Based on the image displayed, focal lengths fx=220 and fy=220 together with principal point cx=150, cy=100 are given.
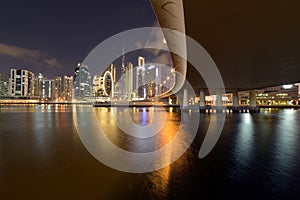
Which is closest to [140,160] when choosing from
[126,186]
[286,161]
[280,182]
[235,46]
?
[126,186]

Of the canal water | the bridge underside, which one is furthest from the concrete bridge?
the canal water

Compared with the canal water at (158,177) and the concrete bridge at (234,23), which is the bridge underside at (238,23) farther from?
the canal water at (158,177)

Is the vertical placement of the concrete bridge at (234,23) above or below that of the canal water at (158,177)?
above

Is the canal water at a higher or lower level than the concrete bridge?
lower

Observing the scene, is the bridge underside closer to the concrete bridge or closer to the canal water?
the concrete bridge

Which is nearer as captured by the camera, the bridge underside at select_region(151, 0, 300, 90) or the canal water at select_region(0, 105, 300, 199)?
the canal water at select_region(0, 105, 300, 199)

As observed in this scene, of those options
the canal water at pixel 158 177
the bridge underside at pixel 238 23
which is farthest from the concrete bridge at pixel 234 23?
the canal water at pixel 158 177

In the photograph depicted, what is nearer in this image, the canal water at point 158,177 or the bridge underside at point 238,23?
the canal water at point 158,177

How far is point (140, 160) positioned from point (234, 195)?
5.39 meters

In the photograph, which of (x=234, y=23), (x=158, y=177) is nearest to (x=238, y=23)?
(x=234, y=23)

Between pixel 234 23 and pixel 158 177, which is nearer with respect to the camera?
pixel 158 177

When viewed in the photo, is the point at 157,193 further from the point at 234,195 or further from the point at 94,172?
the point at 94,172

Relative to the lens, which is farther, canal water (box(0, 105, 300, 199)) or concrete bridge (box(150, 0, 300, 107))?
concrete bridge (box(150, 0, 300, 107))

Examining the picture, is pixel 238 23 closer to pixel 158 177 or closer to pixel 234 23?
pixel 234 23
